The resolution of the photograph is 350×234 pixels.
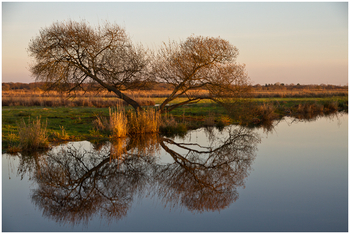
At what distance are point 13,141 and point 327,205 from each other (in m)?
10.5

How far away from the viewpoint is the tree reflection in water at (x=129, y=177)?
6191 millimetres

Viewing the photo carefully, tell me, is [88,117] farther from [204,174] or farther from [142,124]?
[204,174]

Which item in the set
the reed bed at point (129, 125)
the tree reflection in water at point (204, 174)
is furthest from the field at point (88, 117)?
the tree reflection in water at point (204, 174)

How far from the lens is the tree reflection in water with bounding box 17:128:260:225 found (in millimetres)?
6191

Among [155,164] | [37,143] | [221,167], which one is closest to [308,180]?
[221,167]

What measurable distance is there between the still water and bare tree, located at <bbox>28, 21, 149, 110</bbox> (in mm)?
5562

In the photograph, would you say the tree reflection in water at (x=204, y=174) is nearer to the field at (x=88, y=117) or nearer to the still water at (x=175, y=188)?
the still water at (x=175, y=188)

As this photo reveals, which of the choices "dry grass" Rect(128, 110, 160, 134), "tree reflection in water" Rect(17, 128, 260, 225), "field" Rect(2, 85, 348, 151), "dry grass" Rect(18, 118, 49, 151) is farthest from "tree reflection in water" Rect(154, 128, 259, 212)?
"dry grass" Rect(18, 118, 49, 151)

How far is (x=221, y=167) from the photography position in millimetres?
9094

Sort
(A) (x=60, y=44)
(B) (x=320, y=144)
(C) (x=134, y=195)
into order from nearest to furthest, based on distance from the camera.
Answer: (C) (x=134, y=195) → (B) (x=320, y=144) → (A) (x=60, y=44)

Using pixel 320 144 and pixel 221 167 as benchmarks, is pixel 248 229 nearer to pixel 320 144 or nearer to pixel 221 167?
pixel 221 167

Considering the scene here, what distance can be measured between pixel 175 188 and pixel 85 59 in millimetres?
11063

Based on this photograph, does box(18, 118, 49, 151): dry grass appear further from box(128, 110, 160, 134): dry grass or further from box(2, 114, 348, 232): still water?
box(128, 110, 160, 134): dry grass

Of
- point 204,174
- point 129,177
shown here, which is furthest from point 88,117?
point 204,174
